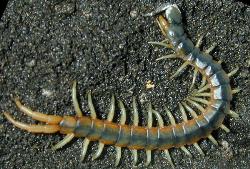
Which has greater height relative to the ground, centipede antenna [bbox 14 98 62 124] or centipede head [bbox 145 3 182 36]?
centipede head [bbox 145 3 182 36]

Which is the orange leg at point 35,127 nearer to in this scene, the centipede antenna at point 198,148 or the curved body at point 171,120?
the curved body at point 171,120

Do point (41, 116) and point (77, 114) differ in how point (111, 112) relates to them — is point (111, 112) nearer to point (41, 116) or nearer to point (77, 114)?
point (77, 114)

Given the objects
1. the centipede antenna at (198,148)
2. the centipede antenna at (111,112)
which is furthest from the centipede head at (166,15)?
the centipede antenna at (198,148)

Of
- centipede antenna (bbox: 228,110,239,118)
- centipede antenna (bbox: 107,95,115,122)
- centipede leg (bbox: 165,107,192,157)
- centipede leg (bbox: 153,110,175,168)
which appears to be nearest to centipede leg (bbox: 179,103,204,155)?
centipede leg (bbox: 165,107,192,157)

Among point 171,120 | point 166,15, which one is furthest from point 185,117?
point 166,15

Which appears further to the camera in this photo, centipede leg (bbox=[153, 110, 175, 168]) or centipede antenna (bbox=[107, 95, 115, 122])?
centipede leg (bbox=[153, 110, 175, 168])

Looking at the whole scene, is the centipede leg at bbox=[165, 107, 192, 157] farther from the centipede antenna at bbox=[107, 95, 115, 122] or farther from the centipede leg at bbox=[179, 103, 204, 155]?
the centipede antenna at bbox=[107, 95, 115, 122]

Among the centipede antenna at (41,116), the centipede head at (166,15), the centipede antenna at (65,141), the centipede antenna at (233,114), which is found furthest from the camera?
the centipede antenna at (233,114)

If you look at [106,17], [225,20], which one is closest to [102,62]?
[106,17]

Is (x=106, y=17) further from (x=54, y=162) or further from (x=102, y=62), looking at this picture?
(x=54, y=162)
